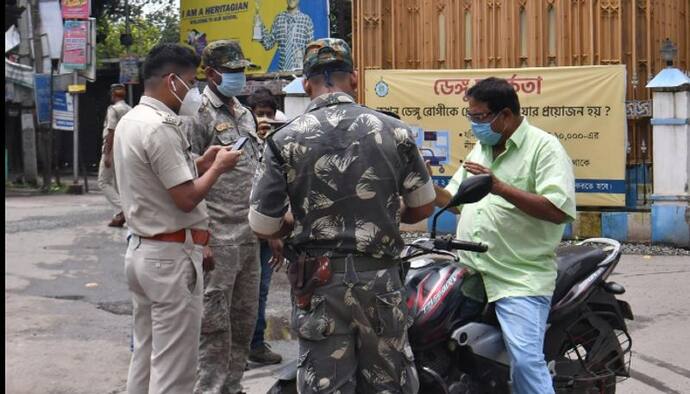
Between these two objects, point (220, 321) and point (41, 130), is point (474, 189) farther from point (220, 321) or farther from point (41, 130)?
point (41, 130)

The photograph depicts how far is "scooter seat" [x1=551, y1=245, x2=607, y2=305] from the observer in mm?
4215

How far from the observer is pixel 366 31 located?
11836 mm

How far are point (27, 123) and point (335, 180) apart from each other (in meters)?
18.8

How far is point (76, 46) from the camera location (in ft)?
62.7

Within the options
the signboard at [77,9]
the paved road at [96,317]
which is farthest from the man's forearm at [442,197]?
the signboard at [77,9]

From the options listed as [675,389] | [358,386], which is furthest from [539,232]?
[675,389]

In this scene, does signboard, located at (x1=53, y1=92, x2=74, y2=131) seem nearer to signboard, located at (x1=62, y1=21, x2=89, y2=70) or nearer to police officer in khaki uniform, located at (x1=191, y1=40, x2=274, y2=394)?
signboard, located at (x1=62, y1=21, x2=89, y2=70)

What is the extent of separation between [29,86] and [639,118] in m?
15.8

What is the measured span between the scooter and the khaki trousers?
727 millimetres

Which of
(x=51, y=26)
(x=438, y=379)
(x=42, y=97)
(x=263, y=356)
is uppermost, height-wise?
(x=51, y=26)

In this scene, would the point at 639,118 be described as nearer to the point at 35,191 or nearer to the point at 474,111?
the point at 474,111

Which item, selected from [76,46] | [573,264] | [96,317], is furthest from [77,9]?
[573,264]

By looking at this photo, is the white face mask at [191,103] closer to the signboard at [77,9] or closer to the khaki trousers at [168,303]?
the khaki trousers at [168,303]

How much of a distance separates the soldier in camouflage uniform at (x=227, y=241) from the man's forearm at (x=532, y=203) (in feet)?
5.88
